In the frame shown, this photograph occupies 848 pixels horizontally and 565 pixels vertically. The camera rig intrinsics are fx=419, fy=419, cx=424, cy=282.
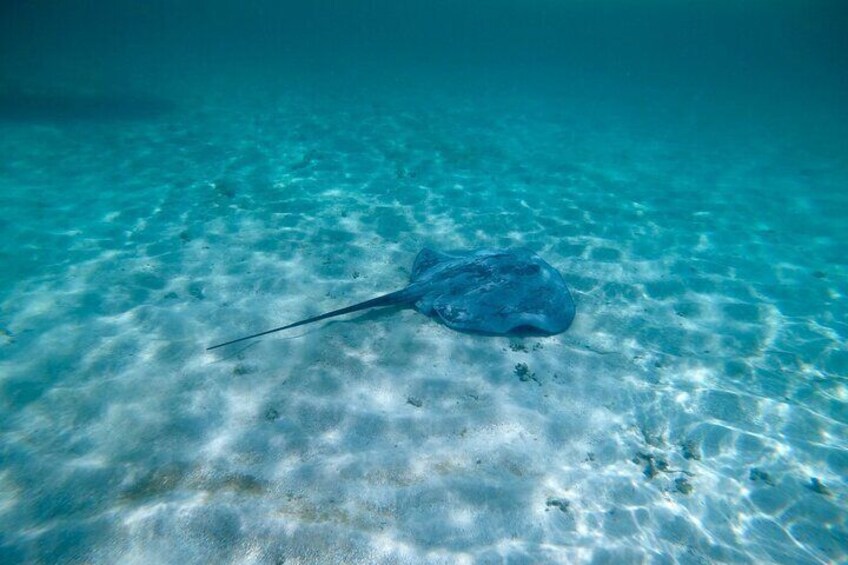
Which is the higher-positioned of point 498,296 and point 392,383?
point 498,296

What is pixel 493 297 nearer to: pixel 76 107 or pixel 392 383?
pixel 392 383

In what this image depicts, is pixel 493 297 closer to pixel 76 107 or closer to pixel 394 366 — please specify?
pixel 394 366

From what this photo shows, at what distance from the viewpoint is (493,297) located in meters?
6.70

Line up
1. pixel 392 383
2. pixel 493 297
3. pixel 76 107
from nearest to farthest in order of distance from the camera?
pixel 392 383 → pixel 493 297 → pixel 76 107

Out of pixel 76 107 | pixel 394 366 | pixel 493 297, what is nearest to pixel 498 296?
pixel 493 297

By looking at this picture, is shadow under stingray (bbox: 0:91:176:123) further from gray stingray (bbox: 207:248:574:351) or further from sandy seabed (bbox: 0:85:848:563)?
gray stingray (bbox: 207:248:574:351)

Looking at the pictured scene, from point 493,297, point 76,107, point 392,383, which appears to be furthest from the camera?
point 76,107

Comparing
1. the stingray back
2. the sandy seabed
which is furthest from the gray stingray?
the sandy seabed

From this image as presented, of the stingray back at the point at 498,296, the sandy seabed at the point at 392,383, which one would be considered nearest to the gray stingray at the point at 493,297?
the stingray back at the point at 498,296

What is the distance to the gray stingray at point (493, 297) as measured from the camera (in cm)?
648

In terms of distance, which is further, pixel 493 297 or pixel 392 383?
pixel 493 297

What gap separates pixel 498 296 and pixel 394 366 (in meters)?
2.01

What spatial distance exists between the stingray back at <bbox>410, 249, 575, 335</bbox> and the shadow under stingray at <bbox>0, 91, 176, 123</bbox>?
1837 cm

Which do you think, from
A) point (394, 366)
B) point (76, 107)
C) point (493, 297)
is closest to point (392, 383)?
point (394, 366)
